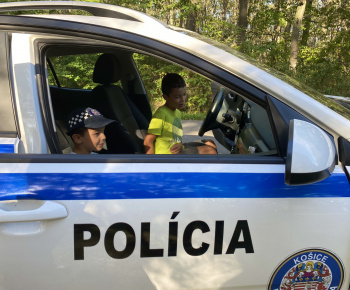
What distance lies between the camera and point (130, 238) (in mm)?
1423

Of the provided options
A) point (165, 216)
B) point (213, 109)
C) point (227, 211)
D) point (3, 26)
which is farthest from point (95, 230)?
point (213, 109)

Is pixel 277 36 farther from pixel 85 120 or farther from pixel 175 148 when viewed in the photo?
pixel 85 120

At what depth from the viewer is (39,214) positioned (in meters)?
1.36

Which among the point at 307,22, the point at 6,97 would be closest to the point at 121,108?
the point at 6,97

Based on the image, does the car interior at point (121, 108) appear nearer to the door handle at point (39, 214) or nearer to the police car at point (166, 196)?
the police car at point (166, 196)

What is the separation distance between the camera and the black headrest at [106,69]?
2947mm

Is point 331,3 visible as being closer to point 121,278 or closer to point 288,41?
point 288,41

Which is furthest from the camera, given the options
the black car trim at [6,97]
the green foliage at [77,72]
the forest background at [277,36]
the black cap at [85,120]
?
the forest background at [277,36]

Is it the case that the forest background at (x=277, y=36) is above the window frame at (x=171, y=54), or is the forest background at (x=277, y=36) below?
above

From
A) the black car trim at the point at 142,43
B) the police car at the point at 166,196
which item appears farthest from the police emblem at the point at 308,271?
the black car trim at the point at 142,43

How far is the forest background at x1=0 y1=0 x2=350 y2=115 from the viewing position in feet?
34.6

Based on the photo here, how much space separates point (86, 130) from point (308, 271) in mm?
1299

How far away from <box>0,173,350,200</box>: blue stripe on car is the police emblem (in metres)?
0.26

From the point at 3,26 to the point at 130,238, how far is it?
104 cm
